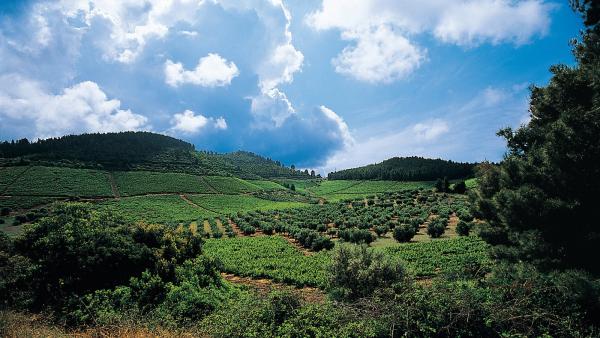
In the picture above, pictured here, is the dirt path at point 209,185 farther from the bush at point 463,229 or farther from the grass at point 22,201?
the bush at point 463,229

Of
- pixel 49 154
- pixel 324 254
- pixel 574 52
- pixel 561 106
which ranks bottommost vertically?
pixel 324 254

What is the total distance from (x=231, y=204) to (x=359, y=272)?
106983 mm

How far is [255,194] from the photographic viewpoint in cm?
14662

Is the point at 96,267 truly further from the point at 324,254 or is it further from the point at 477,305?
the point at 324,254

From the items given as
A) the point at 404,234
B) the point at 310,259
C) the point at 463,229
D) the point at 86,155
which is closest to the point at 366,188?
the point at 463,229

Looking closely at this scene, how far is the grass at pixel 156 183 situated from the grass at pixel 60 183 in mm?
5804

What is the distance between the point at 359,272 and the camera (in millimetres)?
16688

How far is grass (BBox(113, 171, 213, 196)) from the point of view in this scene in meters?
123

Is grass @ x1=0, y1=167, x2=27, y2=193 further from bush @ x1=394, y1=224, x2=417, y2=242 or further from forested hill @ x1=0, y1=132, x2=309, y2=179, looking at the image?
bush @ x1=394, y1=224, x2=417, y2=242

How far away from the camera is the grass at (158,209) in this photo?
92500mm

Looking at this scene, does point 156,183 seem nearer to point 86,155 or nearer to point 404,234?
point 86,155

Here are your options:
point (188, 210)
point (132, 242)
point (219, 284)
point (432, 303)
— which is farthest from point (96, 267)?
point (188, 210)

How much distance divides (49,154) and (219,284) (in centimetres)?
17406

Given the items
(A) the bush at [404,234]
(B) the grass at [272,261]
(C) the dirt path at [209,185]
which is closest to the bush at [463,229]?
(A) the bush at [404,234]
